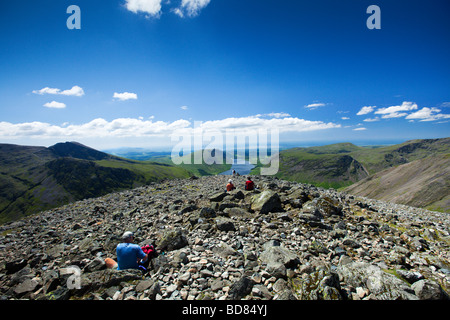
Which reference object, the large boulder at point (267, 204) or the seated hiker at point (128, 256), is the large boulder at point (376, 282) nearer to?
the large boulder at point (267, 204)

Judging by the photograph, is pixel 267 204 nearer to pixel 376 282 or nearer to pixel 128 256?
pixel 376 282

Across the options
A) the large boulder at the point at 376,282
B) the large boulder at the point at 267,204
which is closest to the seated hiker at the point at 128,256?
the large boulder at the point at 376,282

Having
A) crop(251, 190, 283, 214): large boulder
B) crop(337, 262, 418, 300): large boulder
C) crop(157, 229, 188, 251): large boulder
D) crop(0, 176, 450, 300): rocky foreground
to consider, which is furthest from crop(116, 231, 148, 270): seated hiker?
crop(251, 190, 283, 214): large boulder

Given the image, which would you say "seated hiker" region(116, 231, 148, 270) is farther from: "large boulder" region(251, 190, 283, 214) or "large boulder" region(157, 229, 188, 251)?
"large boulder" region(251, 190, 283, 214)

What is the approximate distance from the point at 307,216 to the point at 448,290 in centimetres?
644

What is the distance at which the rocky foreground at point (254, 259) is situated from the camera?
21.4 ft

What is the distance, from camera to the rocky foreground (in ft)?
21.4

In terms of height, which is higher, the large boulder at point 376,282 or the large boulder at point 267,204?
the large boulder at point 267,204

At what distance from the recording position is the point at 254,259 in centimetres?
838

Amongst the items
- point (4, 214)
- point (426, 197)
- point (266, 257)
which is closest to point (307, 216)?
point (266, 257)

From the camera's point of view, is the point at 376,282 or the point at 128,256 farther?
the point at 128,256

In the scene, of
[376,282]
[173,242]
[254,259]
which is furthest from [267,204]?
[376,282]
